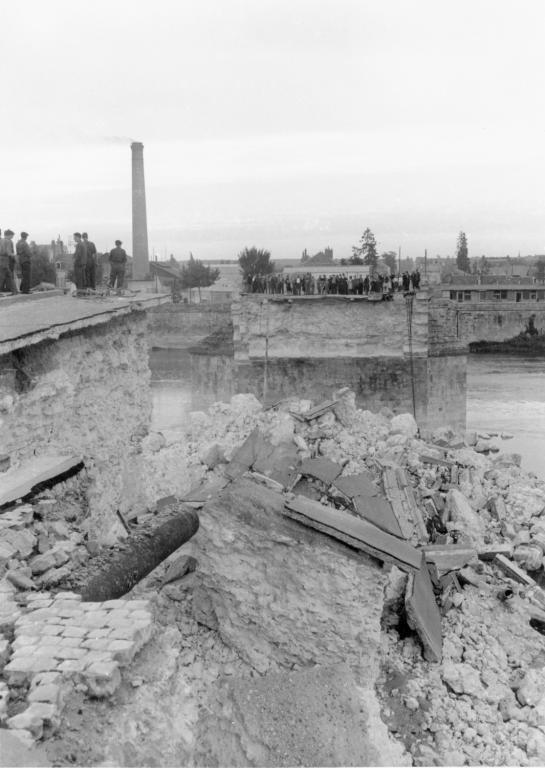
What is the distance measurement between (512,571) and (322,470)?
7.45 feet

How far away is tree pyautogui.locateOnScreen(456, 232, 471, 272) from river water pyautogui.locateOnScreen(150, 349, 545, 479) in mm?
32462

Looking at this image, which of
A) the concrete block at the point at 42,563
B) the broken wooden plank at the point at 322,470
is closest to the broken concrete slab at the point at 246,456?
the broken wooden plank at the point at 322,470

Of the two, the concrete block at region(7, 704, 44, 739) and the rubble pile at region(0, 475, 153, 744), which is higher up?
the rubble pile at region(0, 475, 153, 744)

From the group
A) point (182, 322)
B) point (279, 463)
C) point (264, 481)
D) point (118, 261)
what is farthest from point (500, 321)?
point (264, 481)

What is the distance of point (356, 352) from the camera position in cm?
1670

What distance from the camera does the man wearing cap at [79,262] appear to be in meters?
8.79

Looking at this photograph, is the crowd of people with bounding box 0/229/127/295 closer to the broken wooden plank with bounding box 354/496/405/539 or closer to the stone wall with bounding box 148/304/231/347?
the broken wooden plank with bounding box 354/496/405/539

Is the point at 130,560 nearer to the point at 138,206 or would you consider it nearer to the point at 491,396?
the point at 491,396

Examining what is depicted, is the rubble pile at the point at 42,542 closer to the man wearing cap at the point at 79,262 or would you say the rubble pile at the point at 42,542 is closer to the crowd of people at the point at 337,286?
the man wearing cap at the point at 79,262

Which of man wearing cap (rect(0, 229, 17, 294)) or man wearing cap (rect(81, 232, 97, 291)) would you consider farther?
man wearing cap (rect(81, 232, 97, 291))

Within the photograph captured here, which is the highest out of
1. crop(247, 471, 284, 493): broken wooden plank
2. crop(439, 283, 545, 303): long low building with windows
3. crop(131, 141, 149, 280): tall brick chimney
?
crop(131, 141, 149, 280): tall brick chimney

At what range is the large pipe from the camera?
11.0ft

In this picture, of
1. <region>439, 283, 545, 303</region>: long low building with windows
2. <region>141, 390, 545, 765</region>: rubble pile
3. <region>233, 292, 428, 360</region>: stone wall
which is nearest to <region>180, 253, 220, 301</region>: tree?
<region>439, 283, 545, 303</region>: long low building with windows

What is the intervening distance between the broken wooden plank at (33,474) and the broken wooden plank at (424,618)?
2.61m
